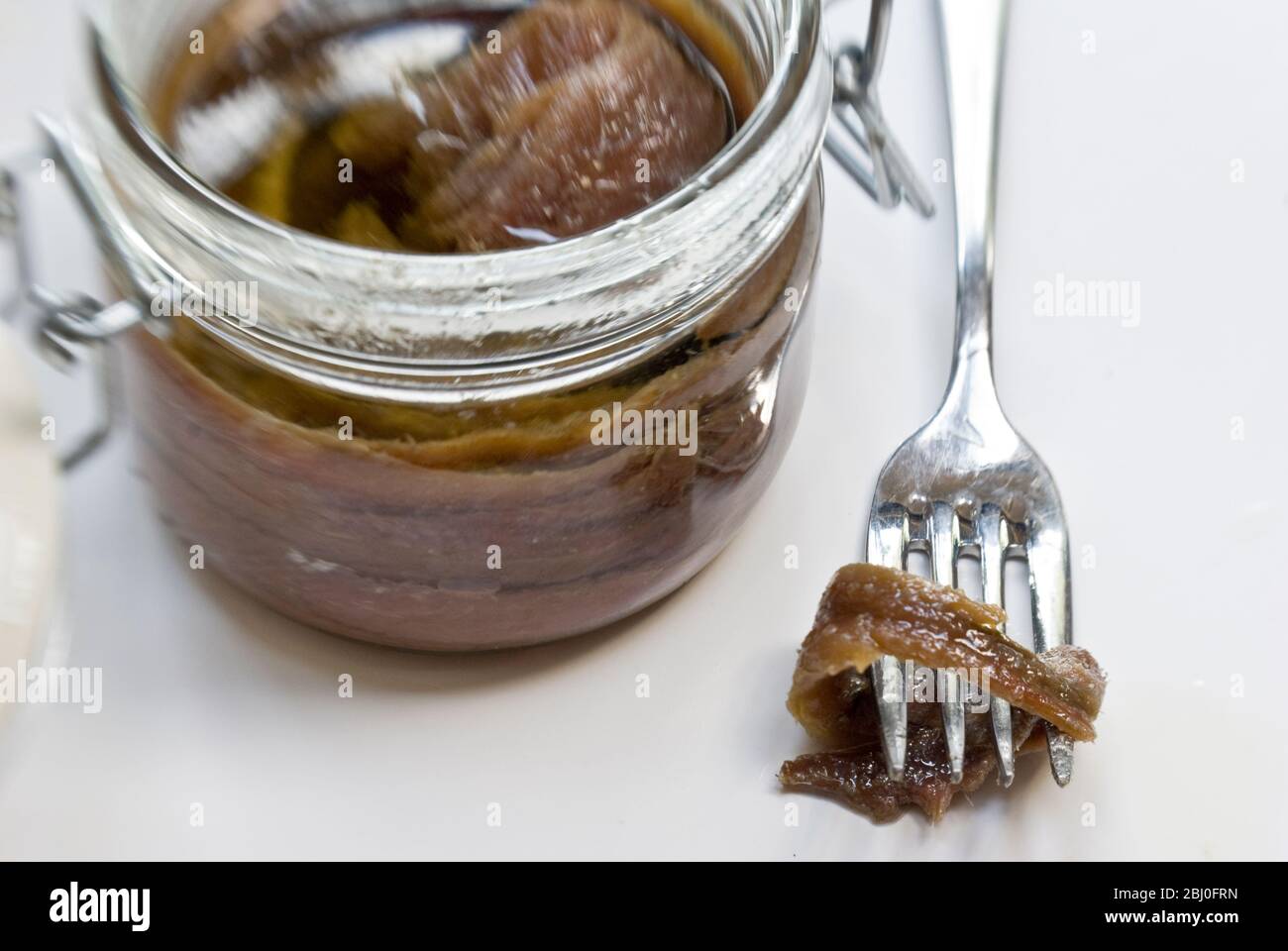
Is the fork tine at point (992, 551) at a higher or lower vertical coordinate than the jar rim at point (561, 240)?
lower

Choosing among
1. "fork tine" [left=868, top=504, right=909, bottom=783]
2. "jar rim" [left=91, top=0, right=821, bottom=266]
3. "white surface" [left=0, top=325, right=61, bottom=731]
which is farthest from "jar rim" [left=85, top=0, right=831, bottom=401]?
"fork tine" [left=868, top=504, right=909, bottom=783]

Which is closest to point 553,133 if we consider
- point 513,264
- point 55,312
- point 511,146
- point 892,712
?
point 511,146

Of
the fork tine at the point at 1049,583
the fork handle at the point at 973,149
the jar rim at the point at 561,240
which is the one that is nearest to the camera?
the jar rim at the point at 561,240

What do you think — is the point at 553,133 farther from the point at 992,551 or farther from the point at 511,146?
the point at 992,551

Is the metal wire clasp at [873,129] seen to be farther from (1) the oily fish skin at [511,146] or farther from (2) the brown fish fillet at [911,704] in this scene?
(2) the brown fish fillet at [911,704]

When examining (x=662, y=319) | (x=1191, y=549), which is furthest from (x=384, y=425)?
(x=1191, y=549)

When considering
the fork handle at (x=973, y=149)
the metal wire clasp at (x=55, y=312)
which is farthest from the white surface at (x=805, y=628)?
the metal wire clasp at (x=55, y=312)
